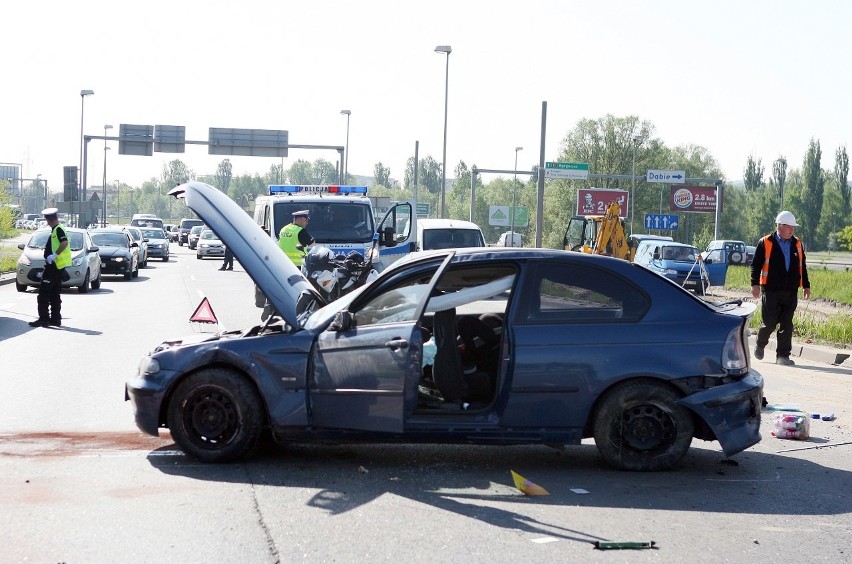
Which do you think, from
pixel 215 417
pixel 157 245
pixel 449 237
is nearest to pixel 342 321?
pixel 215 417

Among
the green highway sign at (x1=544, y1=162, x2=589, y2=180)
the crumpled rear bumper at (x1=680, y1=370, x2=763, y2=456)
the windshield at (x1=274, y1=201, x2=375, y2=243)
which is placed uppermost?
the green highway sign at (x1=544, y1=162, x2=589, y2=180)

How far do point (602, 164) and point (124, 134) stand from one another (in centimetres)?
4973

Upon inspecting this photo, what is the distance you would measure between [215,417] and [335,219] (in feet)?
42.6

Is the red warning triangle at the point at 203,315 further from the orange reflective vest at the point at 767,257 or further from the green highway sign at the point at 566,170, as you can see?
the green highway sign at the point at 566,170

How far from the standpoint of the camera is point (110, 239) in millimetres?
33469

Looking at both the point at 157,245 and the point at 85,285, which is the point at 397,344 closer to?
the point at 85,285

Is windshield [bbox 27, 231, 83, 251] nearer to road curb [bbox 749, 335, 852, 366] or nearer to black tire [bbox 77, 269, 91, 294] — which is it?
black tire [bbox 77, 269, 91, 294]

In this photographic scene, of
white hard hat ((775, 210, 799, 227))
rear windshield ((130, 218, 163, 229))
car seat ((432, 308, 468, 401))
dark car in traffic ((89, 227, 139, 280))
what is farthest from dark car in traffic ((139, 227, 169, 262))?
car seat ((432, 308, 468, 401))

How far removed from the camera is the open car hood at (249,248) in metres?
7.76

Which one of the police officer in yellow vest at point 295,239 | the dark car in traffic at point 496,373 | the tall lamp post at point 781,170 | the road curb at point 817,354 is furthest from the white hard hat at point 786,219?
the tall lamp post at point 781,170

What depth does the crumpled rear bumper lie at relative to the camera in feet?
23.1

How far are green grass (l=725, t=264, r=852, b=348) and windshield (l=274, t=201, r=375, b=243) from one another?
283 inches

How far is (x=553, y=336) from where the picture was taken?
23.2 ft

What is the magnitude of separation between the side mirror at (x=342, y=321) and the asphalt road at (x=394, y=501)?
0.95m
